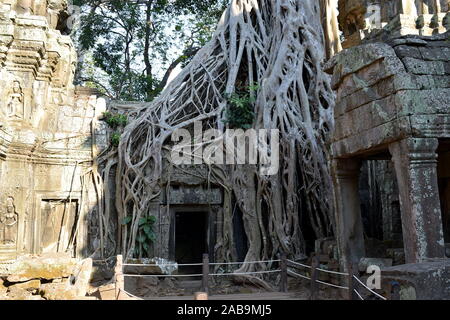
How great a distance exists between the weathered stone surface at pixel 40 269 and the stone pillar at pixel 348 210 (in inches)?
124

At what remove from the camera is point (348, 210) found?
16.7 ft

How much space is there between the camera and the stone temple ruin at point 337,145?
4051mm

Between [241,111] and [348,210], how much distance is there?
3499 millimetres

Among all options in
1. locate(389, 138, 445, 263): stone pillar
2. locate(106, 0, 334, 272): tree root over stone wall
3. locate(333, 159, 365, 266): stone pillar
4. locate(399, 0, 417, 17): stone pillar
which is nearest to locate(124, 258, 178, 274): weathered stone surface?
locate(106, 0, 334, 272): tree root over stone wall

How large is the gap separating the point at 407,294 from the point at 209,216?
5248 millimetres

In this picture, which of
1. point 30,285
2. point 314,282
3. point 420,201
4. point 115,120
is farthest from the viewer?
point 115,120

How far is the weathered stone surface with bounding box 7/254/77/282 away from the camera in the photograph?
179 inches

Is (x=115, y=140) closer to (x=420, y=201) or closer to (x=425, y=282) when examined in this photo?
(x=420, y=201)

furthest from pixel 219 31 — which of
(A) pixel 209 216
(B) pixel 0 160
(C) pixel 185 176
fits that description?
(B) pixel 0 160

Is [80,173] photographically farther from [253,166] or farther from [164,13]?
[164,13]

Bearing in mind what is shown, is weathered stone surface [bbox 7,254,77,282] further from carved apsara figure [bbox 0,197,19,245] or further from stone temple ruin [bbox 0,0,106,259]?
carved apsara figure [bbox 0,197,19,245]

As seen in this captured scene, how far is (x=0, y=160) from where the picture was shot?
7012mm

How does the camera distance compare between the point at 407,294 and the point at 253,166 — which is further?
the point at 253,166

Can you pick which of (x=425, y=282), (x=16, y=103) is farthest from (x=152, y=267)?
(x=425, y=282)
